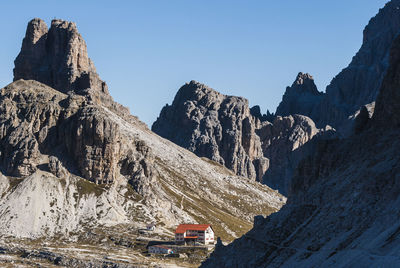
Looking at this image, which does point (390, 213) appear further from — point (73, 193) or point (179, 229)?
point (73, 193)

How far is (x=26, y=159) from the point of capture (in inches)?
7781

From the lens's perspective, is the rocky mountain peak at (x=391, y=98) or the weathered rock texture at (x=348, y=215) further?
the rocky mountain peak at (x=391, y=98)

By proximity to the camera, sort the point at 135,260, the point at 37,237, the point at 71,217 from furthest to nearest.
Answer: the point at 71,217
the point at 37,237
the point at 135,260

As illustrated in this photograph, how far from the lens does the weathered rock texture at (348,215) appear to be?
60812 millimetres

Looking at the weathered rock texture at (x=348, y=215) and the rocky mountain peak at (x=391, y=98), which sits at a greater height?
the rocky mountain peak at (x=391, y=98)

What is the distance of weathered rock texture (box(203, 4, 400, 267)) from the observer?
6081 centimetres

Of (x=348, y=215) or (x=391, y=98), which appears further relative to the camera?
(x=391, y=98)

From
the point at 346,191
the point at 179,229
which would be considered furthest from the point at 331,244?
the point at 179,229

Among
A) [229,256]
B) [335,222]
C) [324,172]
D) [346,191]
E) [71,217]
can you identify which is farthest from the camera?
[71,217]

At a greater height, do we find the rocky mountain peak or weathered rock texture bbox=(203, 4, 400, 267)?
the rocky mountain peak

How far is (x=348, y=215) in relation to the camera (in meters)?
69.5

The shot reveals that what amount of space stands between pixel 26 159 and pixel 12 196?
16.6 metres

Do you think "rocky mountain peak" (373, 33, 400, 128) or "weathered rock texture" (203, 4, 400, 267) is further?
"rocky mountain peak" (373, 33, 400, 128)

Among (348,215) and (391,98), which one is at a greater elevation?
(391,98)
